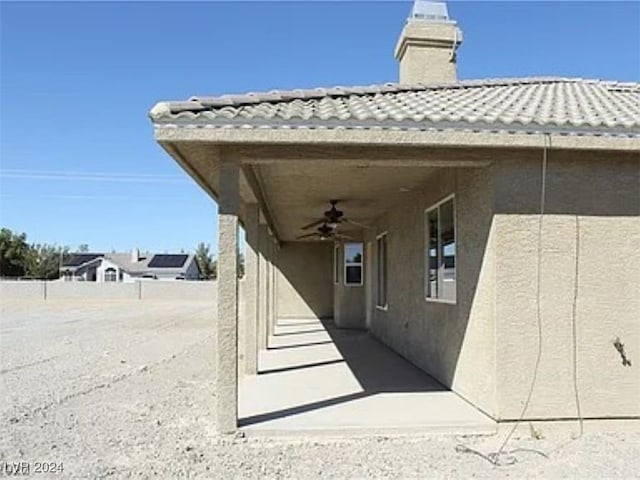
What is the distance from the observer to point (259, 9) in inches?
511

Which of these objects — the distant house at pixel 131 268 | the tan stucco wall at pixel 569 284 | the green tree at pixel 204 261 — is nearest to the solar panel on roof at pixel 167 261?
the distant house at pixel 131 268

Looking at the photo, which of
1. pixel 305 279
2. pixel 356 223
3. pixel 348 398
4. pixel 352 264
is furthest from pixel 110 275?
pixel 348 398

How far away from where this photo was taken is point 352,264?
2252 centimetres

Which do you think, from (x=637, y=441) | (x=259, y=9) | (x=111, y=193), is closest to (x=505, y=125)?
(x=637, y=441)

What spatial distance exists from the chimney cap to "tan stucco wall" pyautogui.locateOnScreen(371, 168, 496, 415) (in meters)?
4.78

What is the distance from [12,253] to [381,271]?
6525 centimetres

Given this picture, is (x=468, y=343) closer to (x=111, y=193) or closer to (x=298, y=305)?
(x=298, y=305)

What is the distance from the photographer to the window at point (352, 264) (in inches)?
876

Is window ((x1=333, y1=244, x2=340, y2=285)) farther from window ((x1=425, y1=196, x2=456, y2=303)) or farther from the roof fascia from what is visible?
the roof fascia

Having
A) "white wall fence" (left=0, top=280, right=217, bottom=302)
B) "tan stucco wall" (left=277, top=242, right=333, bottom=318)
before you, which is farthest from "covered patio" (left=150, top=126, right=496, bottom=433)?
"white wall fence" (left=0, top=280, right=217, bottom=302)

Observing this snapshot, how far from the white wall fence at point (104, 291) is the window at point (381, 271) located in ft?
109

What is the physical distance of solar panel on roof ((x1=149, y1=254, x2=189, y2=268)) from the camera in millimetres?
78812

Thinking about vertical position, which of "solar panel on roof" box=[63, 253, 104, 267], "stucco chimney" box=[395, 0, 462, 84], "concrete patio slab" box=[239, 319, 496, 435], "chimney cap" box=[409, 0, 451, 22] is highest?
"chimney cap" box=[409, 0, 451, 22]

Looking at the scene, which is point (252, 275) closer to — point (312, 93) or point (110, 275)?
point (312, 93)
